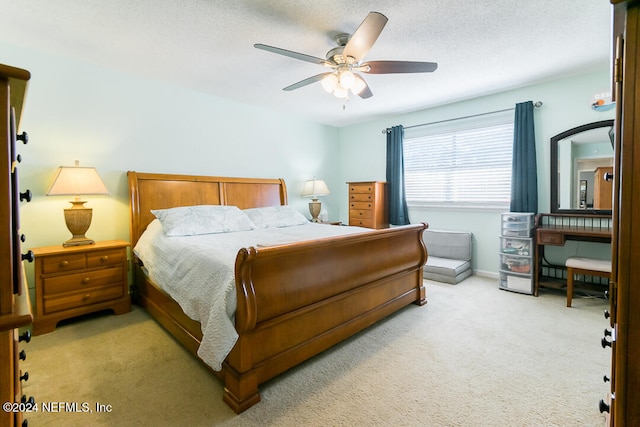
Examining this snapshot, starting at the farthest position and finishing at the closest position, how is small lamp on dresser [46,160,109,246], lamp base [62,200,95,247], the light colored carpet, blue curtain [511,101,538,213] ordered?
blue curtain [511,101,538,213], lamp base [62,200,95,247], small lamp on dresser [46,160,109,246], the light colored carpet

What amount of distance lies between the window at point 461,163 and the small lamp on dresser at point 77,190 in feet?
13.8

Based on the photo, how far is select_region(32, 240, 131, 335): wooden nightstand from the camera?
8.38 ft

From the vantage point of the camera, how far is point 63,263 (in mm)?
2631

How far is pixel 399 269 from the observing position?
9.31ft

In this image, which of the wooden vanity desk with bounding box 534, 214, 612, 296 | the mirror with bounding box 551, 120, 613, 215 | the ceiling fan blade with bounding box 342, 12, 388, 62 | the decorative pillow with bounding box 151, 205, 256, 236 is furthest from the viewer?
the mirror with bounding box 551, 120, 613, 215

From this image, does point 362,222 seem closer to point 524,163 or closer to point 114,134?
point 524,163

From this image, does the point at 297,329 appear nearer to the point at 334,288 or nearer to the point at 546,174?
the point at 334,288

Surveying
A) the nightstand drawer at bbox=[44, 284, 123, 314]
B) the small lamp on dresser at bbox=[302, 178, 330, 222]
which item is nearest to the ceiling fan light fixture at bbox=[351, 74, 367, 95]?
the small lamp on dresser at bbox=[302, 178, 330, 222]

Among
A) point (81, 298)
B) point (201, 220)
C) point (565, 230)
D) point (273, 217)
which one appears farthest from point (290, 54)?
point (565, 230)

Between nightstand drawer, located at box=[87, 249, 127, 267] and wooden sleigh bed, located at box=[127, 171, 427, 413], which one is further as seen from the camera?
nightstand drawer, located at box=[87, 249, 127, 267]

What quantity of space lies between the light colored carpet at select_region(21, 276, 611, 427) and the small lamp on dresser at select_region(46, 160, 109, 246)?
0.85 m

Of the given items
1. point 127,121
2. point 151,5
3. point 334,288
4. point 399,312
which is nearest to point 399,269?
point 399,312

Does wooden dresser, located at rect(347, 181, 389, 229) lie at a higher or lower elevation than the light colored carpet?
higher

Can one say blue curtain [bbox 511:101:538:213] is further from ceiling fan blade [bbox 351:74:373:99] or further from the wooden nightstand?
the wooden nightstand
